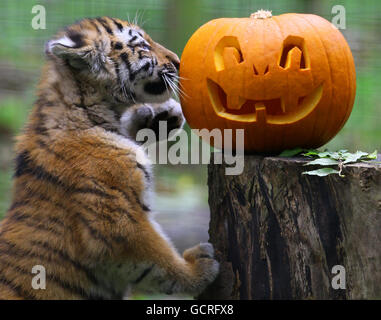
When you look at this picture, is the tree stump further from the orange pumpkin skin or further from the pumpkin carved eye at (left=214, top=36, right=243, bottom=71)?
the pumpkin carved eye at (left=214, top=36, right=243, bottom=71)

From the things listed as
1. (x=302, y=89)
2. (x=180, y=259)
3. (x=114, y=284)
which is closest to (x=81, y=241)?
(x=114, y=284)

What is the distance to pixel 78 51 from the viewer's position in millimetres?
3285

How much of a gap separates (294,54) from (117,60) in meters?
0.99

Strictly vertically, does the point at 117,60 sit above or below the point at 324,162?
above

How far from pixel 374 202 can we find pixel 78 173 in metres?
1.48

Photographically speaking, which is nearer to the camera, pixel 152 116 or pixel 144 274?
pixel 144 274

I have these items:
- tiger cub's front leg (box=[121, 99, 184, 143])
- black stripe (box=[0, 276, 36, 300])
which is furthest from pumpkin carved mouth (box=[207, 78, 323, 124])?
black stripe (box=[0, 276, 36, 300])

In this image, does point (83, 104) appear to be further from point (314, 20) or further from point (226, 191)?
point (314, 20)

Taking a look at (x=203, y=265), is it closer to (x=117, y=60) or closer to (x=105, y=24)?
(x=117, y=60)

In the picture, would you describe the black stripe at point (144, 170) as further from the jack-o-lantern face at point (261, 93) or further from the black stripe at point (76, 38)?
the black stripe at point (76, 38)

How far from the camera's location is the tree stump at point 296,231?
2834mm

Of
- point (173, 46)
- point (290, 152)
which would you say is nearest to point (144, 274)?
point (290, 152)

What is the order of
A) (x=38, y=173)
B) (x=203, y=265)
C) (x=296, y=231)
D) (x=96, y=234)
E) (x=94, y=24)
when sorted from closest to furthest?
(x=296, y=231), (x=96, y=234), (x=38, y=173), (x=203, y=265), (x=94, y=24)

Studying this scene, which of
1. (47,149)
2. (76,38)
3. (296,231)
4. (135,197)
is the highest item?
(76,38)
